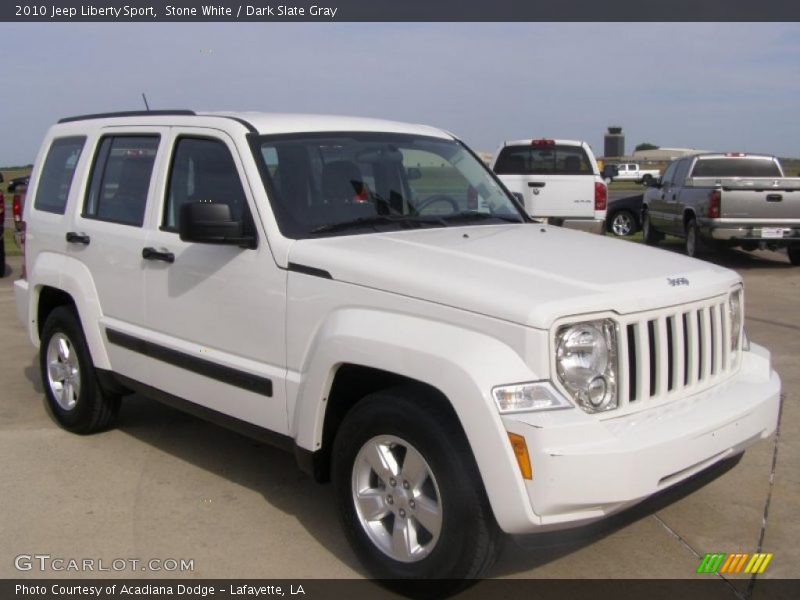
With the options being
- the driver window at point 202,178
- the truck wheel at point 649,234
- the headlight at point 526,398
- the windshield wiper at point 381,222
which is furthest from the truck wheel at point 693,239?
the headlight at point 526,398

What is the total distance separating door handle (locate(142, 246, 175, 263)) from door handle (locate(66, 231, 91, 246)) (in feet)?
2.40

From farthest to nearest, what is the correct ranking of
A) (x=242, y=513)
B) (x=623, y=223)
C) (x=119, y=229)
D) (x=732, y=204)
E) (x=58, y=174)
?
(x=623, y=223), (x=732, y=204), (x=58, y=174), (x=119, y=229), (x=242, y=513)

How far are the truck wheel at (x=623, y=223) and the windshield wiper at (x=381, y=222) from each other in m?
16.4

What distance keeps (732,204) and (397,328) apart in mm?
11437

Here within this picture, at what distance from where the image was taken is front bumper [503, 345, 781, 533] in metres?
3.09

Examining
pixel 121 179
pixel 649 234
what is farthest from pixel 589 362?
pixel 649 234

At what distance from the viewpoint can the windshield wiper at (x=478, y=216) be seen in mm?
4789

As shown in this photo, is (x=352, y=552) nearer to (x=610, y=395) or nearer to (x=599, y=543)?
(x=599, y=543)

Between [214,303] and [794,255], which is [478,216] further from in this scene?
[794,255]

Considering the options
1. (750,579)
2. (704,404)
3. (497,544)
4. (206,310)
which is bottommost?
(750,579)

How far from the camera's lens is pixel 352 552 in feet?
13.4

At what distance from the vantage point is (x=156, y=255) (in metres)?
4.78

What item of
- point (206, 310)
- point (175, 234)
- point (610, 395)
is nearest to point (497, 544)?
point (610, 395)

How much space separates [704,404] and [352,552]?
1687mm
